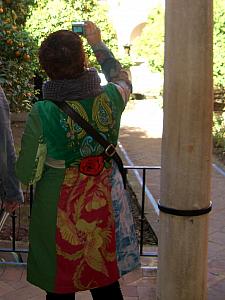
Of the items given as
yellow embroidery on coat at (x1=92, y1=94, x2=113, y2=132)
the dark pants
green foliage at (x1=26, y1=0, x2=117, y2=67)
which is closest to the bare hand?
yellow embroidery on coat at (x1=92, y1=94, x2=113, y2=132)

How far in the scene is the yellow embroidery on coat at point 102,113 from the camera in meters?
2.42

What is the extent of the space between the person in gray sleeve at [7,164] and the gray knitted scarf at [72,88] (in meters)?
0.25

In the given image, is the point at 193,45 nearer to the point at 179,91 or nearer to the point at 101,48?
the point at 179,91

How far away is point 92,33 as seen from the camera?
8.49 ft

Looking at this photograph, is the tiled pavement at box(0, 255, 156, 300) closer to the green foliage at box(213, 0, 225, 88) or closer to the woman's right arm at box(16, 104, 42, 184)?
the woman's right arm at box(16, 104, 42, 184)

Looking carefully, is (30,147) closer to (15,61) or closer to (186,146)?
(186,146)

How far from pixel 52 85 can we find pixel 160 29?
44.5 ft

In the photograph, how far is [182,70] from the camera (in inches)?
86.2

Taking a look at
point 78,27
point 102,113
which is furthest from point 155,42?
point 102,113

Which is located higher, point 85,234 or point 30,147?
point 30,147

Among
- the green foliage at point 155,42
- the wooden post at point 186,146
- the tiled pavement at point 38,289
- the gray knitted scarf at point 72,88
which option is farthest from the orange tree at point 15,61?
the green foliage at point 155,42

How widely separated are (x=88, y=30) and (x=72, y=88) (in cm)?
36

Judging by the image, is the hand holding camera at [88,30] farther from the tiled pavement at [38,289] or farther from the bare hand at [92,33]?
the tiled pavement at [38,289]

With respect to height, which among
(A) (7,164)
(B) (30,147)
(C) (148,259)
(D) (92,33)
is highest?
(D) (92,33)
